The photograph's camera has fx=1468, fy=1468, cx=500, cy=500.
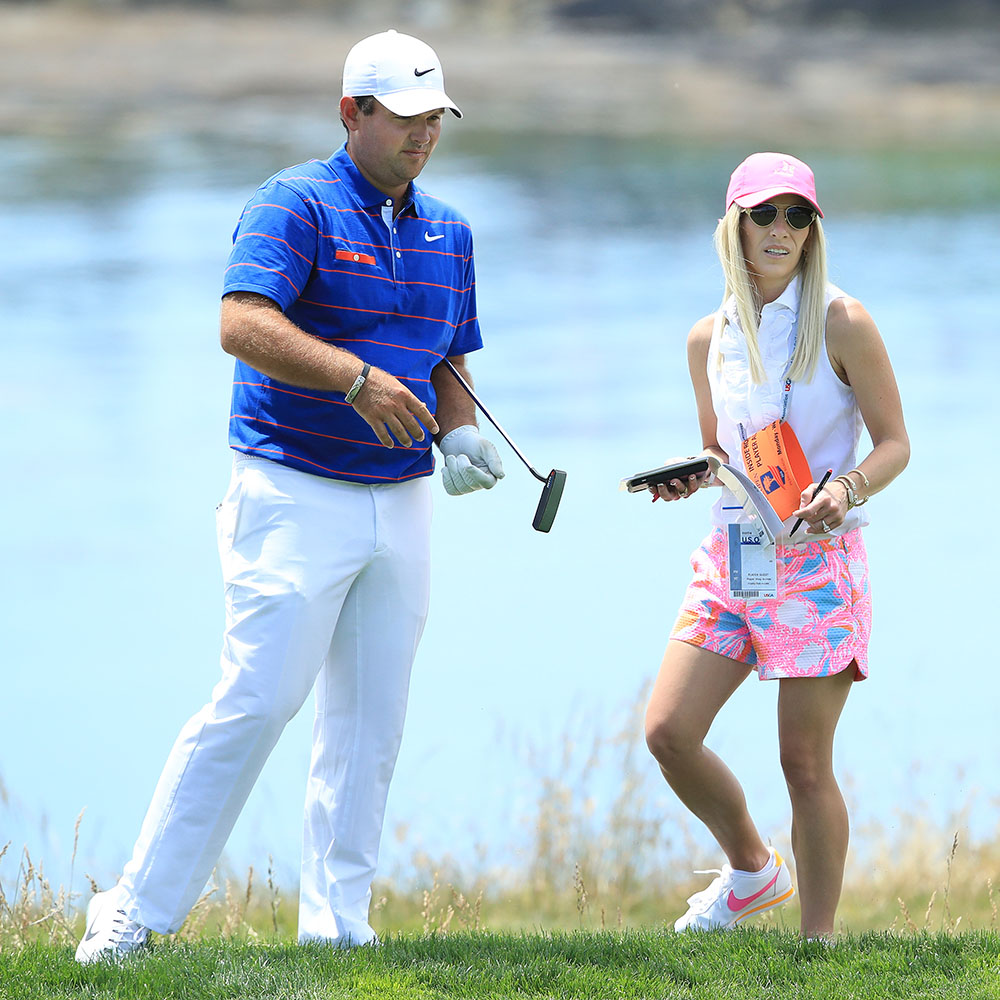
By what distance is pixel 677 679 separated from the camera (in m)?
3.66

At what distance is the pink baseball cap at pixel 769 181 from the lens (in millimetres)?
3486

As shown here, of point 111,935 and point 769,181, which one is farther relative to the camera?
point 769,181

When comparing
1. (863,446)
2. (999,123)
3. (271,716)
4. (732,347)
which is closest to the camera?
(271,716)

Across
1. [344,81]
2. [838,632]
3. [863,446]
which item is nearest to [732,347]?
[838,632]

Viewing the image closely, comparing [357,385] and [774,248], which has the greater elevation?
[774,248]

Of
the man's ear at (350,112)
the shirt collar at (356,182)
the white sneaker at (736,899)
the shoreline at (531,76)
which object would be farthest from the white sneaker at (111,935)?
the shoreline at (531,76)

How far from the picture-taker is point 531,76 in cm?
2095

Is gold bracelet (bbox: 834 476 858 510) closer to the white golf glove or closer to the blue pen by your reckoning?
the blue pen

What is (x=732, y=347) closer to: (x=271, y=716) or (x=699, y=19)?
(x=271, y=716)

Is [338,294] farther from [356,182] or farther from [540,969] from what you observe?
[540,969]

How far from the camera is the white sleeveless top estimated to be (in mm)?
3525

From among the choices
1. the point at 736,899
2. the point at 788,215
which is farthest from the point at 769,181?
the point at 736,899

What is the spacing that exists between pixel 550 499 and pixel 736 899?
3.83 feet

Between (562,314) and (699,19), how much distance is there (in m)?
4.31
